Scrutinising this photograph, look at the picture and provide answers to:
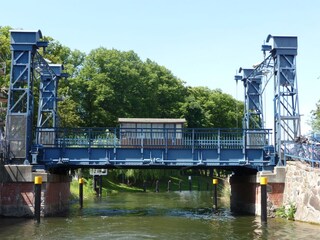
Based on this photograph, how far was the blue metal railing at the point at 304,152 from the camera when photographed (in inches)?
955

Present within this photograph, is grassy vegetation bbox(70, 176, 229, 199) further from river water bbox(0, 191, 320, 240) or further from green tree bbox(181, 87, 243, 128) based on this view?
river water bbox(0, 191, 320, 240)

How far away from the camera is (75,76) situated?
59.8 meters

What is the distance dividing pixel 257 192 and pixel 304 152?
3.61 m

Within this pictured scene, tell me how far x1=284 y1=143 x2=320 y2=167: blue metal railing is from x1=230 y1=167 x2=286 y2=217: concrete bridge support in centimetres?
119

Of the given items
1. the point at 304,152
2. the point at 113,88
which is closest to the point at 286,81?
Result: the point at 304,152

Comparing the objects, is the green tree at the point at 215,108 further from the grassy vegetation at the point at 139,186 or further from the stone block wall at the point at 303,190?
the stone block wall at the point at 303,190

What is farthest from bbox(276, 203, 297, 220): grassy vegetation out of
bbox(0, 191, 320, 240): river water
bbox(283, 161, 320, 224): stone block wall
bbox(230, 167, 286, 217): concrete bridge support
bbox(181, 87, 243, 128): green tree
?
bbox(181, 87, 243, 128): green tree

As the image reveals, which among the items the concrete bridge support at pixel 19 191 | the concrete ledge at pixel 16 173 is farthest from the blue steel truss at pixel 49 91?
the concrete bridge support at pixel 19 191

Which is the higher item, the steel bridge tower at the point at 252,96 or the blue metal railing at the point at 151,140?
the steel bridge tower at the point at 252,96

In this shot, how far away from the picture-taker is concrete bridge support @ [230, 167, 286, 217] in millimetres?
26625

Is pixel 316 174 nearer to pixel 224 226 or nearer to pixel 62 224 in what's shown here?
pixel 224 226

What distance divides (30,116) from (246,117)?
1634cm

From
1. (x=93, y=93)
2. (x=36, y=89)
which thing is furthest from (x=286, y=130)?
(x=93, y=93)

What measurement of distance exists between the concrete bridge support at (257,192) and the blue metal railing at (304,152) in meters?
1.19
